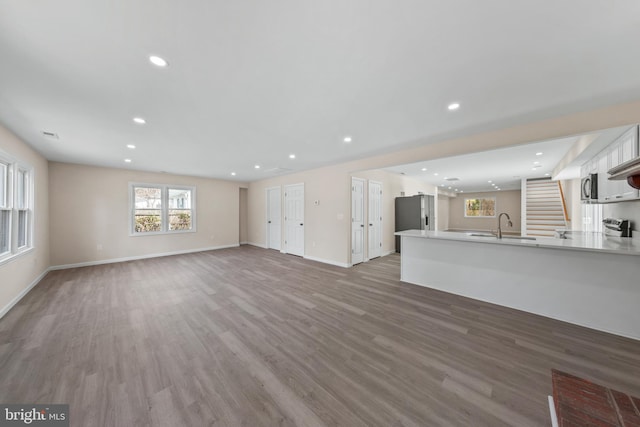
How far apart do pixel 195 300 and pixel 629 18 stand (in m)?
4.98

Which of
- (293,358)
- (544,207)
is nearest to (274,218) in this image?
(293,358)

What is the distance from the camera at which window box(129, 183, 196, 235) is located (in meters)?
6.06

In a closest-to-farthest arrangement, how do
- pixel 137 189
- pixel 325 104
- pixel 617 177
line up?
pixel 617 177
pixel 325 104
pixel 137 189

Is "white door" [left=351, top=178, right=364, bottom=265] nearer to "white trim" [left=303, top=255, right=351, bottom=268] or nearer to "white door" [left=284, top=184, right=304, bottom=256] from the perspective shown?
"white trim" [left=303, top=255, right=351, bottom=268]

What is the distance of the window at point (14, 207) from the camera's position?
3096mm

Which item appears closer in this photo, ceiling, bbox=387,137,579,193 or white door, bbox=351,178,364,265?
ceiling, bbox=387,137,579,193

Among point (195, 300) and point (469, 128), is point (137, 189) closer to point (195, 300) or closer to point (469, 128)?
point (195, 300)

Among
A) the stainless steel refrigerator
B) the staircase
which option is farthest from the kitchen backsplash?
the staircase

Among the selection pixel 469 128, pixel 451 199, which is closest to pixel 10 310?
pixel 469 128

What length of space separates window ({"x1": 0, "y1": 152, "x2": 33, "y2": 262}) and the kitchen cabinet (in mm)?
7207

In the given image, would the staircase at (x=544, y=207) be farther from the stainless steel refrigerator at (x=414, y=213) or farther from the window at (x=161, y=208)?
the window at (x=161, y=208)

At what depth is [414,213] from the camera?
6.48m

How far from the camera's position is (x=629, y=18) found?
133 cm

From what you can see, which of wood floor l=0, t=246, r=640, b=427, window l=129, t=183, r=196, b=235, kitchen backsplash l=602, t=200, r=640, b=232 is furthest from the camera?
window l=129, t=183, r=196, b=235
